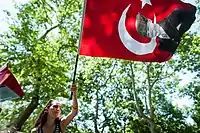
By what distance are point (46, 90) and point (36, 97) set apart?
72cm

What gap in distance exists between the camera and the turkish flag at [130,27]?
5727 mm

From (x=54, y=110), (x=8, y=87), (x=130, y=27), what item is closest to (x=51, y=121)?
(x=54, y=110)

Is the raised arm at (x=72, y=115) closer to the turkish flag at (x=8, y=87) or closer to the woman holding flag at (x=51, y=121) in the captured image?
the woman holding flag at (x=51, y=121)

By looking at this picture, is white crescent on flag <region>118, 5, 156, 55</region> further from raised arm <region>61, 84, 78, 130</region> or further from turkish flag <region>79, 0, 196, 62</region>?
raised arm <region>61, 84, 78, 130</region>

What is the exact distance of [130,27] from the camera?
5934 mm

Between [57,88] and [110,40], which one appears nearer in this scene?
[110,40]

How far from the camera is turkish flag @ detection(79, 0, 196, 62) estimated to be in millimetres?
5727

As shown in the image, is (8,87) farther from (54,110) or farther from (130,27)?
(130,27)

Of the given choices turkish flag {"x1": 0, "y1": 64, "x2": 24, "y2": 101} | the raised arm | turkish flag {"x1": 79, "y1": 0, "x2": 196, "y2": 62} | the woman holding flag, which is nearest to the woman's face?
the woman holding flag

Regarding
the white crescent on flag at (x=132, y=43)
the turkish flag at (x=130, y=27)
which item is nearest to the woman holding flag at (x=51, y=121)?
the turkish flag at (x=130, y=27)

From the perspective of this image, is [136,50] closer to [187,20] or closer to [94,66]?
[187,20]

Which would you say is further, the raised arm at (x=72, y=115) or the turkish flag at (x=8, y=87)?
the turkish flag at (x=8, y=87)

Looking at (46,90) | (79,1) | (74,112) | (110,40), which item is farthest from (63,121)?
(79,1)

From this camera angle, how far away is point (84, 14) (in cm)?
574
